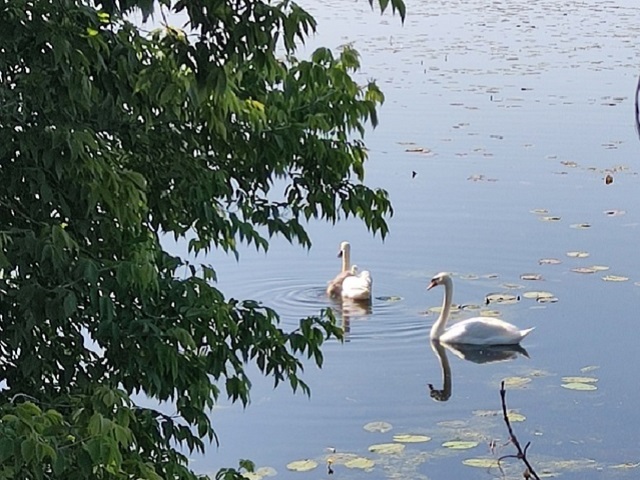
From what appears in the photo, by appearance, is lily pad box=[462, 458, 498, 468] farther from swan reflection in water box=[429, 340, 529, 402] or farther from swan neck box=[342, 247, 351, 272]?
swan neck box=[342, 247, 351, 272]

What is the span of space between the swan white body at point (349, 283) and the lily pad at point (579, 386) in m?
1.86

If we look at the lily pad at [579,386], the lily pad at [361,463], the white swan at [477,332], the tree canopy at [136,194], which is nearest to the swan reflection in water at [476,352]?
the white swan at [477,332]

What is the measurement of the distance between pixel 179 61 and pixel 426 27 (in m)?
21.0

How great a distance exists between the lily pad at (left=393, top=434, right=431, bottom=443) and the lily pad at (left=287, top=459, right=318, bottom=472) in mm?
544

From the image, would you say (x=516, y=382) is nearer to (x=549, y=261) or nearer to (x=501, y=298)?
(x=501, y=298)

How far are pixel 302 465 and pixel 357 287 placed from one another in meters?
2.64

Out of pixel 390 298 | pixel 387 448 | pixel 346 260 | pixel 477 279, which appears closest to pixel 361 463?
pixel 387 448

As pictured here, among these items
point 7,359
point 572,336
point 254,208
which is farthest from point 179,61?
point 572,336

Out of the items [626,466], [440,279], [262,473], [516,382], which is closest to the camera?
[262,473]

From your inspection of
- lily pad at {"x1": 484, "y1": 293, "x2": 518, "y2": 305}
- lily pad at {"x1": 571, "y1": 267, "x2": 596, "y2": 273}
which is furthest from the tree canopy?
lily pad at {"x1": 571, "y1": 267, "x2": 596, "y2": 273}

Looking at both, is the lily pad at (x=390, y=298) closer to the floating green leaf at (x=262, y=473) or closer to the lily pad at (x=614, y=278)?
the lily pad at (x=614, y=278)

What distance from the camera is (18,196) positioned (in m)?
4.27

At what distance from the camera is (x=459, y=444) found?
7.38m

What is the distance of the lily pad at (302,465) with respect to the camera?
713cm
